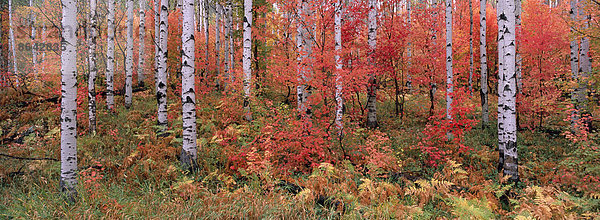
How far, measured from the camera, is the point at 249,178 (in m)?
6.56

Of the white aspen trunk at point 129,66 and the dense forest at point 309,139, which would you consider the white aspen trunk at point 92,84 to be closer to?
the dense forest at point 309,139

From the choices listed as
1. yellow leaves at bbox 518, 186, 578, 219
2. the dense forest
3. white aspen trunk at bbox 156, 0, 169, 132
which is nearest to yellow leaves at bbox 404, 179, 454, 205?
the dense forest

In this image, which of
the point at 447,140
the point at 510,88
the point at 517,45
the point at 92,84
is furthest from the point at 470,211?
the point at 517,45

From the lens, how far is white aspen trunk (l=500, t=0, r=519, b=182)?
21.3ft

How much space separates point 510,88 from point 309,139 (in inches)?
199

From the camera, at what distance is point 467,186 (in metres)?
6.48

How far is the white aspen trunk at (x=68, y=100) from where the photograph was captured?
15.4 feet

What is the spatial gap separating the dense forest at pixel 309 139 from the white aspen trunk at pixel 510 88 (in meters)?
0.03

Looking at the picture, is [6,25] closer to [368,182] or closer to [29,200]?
[29,200]

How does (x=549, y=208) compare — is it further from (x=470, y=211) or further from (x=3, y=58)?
(x=3, y=58)

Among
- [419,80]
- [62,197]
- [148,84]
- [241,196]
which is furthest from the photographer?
[148,84]

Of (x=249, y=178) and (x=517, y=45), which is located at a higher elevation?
(x=517, y=45)

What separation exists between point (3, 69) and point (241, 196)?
55.9 ft

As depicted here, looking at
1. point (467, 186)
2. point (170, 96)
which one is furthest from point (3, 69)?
point (467, 186)
